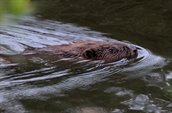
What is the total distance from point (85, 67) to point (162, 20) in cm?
327

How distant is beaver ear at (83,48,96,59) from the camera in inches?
203

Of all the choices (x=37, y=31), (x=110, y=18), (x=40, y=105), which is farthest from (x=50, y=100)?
(x=110, y=18)

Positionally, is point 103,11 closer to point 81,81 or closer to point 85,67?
point 85,67

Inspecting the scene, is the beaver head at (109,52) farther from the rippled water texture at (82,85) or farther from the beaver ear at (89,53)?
the rippled water texture at (82,85)

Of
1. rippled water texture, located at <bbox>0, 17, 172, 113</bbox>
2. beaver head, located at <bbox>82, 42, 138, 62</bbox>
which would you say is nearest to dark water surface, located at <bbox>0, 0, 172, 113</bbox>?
rippled water texture, located at <bbox>0, 17, 172, 113</bbox>

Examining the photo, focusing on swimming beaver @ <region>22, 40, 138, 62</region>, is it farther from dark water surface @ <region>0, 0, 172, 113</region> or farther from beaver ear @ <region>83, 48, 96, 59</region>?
dark water surface @ <region>0, 0, 172, 113</region>

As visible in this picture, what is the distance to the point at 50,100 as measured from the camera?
148 inches

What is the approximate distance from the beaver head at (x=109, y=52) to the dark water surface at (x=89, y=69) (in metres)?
0.11

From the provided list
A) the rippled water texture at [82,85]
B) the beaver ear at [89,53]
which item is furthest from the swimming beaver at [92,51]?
the rippled water texture at [82,85]

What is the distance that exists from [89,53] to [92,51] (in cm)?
5

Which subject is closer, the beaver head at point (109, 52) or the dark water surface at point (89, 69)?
the dark water surface at point (89, 69)

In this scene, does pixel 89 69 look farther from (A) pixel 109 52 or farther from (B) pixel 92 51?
(A) pixel 109 52

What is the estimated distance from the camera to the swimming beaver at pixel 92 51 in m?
5.21

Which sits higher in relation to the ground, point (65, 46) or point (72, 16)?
point (72, 16)
